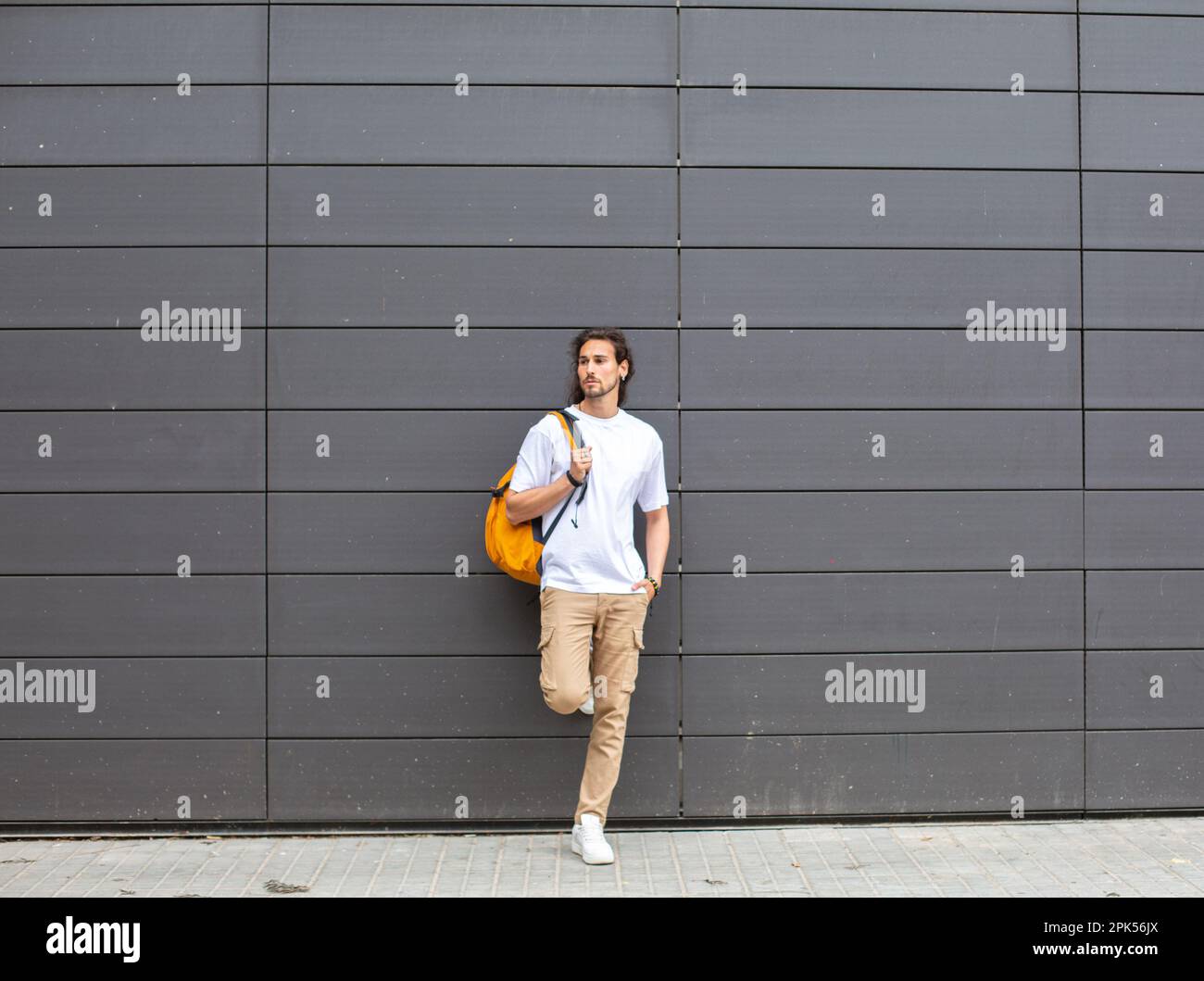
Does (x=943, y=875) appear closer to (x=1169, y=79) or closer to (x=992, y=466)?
(x=992, y=466)

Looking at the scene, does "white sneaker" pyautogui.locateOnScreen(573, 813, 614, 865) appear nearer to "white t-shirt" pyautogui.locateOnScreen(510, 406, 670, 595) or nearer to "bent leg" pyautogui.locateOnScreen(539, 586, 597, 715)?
"bent leg" pyautogui.locateOnScreen(539, 586, 597, 715)

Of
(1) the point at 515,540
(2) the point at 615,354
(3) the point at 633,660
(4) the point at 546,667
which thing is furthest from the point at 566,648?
(2) the point at 615,354

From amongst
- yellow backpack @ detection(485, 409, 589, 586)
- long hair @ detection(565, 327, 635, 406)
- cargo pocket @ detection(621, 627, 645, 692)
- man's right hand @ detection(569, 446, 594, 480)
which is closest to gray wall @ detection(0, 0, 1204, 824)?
long hair @ detection(565, 327, 635, 406)

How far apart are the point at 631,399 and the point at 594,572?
40.6 inches

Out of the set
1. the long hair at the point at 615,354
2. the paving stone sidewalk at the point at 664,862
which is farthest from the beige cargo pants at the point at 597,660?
the long hair at the point at 615,354

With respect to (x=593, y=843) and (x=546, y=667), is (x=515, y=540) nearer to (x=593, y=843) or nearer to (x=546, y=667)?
(x=546, y=667)

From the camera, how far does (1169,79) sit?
6.69 m

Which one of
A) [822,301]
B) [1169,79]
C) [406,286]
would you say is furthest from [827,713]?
[1169,79]

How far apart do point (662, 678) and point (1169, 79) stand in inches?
158

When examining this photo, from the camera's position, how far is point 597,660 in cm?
600

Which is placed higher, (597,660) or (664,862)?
(597,660)

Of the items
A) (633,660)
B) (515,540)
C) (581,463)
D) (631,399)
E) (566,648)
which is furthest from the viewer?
(631,399)

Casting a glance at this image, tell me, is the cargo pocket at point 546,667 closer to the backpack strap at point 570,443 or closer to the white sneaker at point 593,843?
the backpack strap at point 570,443

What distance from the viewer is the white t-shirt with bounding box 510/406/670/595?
5.91 meters
